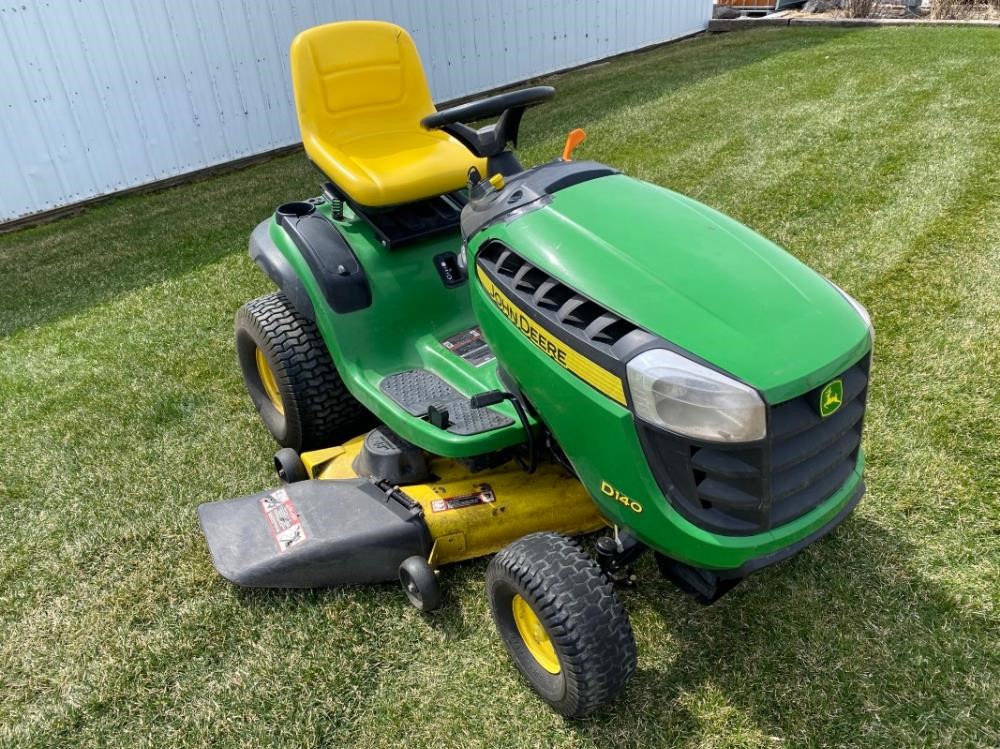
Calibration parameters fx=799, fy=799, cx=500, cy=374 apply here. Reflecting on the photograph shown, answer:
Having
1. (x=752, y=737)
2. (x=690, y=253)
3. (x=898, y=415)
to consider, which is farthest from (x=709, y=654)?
(x=898, y=415)

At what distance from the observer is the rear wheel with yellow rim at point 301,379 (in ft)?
8.12

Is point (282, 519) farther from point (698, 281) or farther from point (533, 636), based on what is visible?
point (698, 281)

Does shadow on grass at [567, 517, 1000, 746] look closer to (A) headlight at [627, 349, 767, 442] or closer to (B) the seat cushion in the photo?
(A) headlight at [627, 349, 767, 442]

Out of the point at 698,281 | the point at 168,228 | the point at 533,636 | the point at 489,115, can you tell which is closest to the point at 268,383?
the point at 489,115

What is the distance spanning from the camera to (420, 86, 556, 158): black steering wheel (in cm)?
200

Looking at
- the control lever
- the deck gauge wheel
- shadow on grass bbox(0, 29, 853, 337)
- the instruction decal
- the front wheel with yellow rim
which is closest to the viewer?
the front wheel with yellow rim

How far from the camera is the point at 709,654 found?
1916mm

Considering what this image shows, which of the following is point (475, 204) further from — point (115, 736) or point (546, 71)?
point (546, 71)

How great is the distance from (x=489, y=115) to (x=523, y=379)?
732 mm

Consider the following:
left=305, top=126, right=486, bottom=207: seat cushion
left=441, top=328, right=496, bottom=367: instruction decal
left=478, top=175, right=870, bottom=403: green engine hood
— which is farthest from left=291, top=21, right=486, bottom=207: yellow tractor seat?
left=478, top=175, right=870, bottom=403: green engine hood

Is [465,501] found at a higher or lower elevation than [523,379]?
lower

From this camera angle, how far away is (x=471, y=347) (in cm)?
234

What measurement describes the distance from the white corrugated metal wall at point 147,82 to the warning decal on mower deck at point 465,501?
518 cm

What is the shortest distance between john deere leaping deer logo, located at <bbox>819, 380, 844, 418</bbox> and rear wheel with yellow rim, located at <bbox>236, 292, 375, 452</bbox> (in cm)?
153
